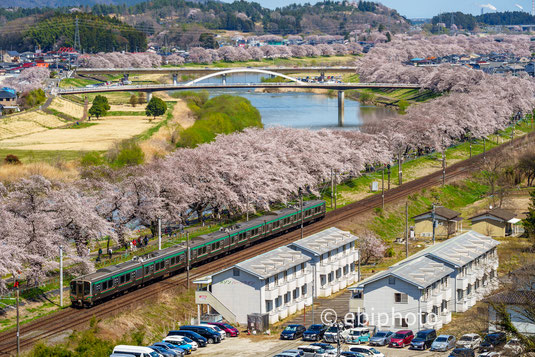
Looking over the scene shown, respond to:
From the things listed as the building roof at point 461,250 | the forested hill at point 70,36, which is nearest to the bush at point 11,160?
the building roof at point 461,250

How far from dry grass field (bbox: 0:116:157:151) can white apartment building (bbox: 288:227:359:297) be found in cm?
4620

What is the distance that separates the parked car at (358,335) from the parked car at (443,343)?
2936mm

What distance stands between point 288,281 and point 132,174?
1950cm

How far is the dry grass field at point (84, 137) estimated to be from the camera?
295 feet

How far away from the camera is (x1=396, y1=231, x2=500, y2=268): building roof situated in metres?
41.7

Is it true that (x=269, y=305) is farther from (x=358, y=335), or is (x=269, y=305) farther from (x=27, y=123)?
(x=27, y=123)

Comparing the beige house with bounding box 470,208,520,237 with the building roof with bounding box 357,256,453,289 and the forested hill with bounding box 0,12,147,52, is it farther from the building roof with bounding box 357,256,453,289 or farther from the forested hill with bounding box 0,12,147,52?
the forested hill with bounding box 0,12,147,52

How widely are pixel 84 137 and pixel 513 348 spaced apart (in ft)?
243

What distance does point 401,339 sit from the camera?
34.6m

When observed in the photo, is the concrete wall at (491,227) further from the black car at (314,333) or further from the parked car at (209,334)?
the parked car at (209,334)

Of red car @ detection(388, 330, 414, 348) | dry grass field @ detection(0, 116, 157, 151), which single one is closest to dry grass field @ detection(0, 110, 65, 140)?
dry grass field @ detection(0, 116, 157, 151)

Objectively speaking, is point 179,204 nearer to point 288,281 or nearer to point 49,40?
point 288,281

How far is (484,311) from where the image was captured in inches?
1465

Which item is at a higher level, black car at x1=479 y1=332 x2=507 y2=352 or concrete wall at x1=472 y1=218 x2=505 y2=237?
black car at x1=479 y1=332 x2=507 y2=352
